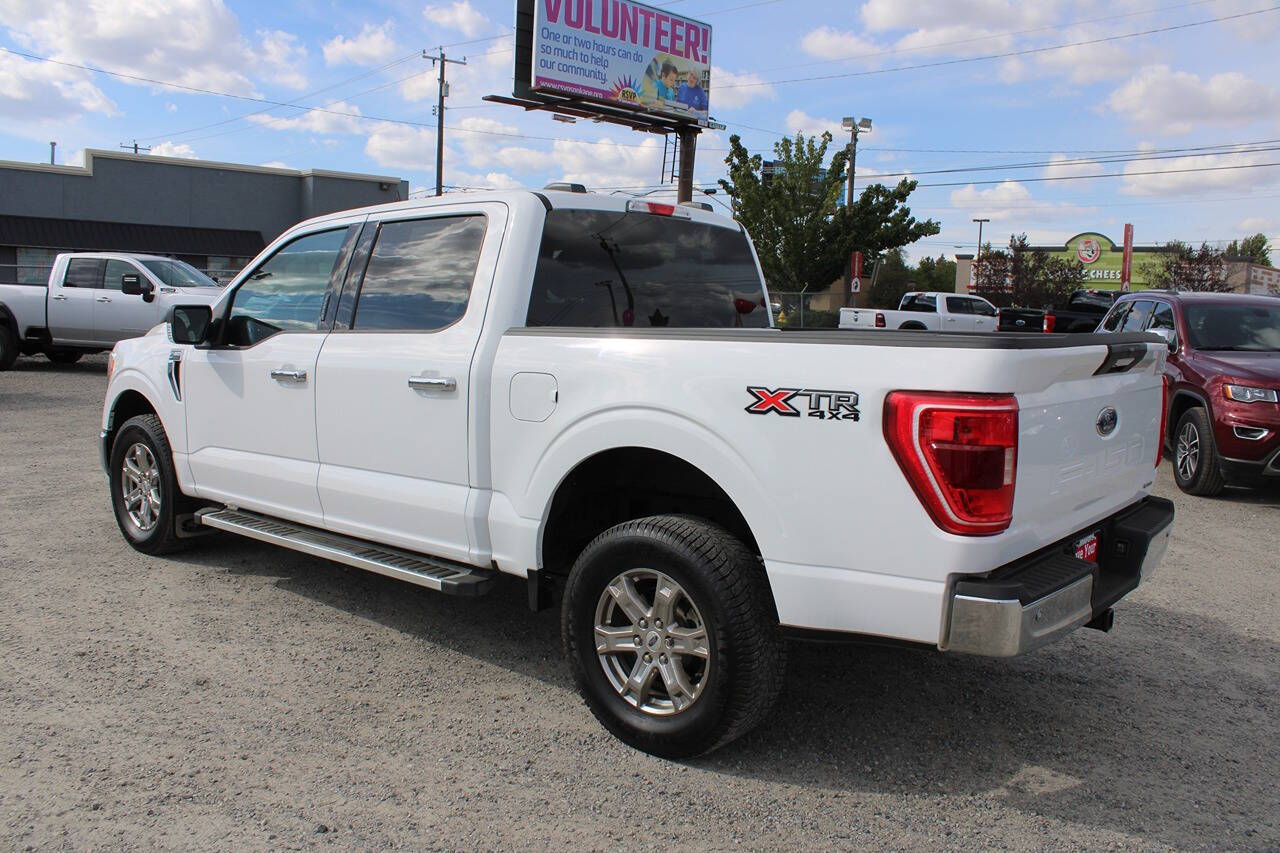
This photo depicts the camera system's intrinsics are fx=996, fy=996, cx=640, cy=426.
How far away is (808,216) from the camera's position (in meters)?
38.3

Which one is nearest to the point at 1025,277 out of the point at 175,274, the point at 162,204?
the point at 162,204

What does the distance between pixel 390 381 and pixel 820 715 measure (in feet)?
7.30

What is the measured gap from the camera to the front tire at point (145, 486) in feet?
18.5

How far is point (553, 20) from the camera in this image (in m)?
27.2

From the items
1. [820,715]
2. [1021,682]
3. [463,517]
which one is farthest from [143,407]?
[1021,682]

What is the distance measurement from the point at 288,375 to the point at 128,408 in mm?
2136

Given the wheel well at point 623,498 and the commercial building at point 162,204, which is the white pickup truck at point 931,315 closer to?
the wheel well at point 623,498

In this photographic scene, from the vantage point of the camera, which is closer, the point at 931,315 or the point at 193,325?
the point at 193,325

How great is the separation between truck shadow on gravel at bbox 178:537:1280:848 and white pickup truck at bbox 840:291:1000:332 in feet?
65.6

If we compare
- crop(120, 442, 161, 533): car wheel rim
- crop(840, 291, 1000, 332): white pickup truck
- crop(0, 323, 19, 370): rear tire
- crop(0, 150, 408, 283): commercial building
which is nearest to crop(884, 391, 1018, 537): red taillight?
crop(120, 442, 161, 533): car wheel rim

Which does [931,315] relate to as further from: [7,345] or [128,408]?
[128,408]

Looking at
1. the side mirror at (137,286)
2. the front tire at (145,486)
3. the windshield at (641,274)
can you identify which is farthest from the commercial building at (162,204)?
the windshield at (641,274)

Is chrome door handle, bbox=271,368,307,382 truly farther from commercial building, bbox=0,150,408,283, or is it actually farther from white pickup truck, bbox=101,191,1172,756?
commercial building, bbox=0,150,408,283

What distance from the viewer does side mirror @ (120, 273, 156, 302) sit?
49.4 feet
